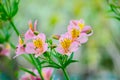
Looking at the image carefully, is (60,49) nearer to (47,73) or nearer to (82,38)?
(82,38)

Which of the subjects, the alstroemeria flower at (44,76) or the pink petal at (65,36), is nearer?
the pink petal at (65,36)

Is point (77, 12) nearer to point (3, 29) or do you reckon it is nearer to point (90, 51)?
point (90, 51)

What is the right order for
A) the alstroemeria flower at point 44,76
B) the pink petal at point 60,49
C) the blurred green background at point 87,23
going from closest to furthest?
the pink petal at point 60,49, the alstroemeria flower at point 44,76, the blurred green background at point 87,23

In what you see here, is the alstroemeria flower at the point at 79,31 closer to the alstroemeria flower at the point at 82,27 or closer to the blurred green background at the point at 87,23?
the alstroemeria flower at the point at 82,27

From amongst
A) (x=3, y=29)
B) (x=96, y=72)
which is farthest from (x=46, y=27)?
(x=3, y=29)

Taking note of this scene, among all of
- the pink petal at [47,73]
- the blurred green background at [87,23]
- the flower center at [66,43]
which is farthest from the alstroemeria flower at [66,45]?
the blurred green background at [87,23]
